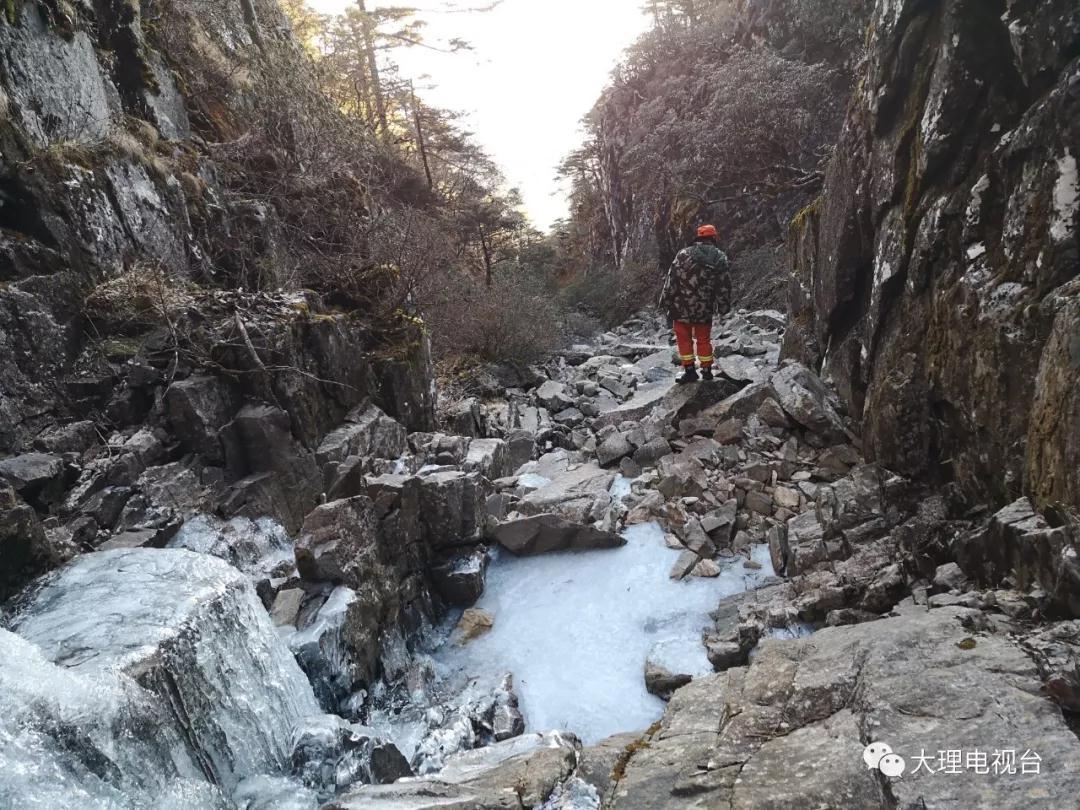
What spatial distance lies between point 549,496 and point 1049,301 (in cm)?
502

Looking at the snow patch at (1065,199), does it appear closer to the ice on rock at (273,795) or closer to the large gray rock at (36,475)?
the ice on rock at (273,795)

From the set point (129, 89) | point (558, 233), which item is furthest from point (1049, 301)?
point (558, 233)

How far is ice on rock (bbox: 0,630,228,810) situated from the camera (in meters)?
2.61

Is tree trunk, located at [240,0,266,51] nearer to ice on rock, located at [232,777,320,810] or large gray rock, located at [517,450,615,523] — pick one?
large gray rock, located at [517,450,615,523]

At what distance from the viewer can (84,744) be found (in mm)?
2803

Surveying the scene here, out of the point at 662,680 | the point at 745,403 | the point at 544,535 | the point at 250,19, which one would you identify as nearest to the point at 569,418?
the point at 745,403

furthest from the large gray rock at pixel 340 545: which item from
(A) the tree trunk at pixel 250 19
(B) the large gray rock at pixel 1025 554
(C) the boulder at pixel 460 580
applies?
(A) the tree trunk at pixel 250 19

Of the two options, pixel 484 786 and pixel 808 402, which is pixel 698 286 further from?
pixel 484 786

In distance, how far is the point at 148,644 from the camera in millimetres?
3432

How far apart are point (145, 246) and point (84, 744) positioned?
637 cm

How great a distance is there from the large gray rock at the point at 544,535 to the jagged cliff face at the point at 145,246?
253 centimetres

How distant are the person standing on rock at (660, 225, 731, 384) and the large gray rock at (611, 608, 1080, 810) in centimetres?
525

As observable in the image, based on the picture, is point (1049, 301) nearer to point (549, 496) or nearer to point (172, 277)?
point (549, 496)

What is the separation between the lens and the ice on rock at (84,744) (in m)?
2.61
